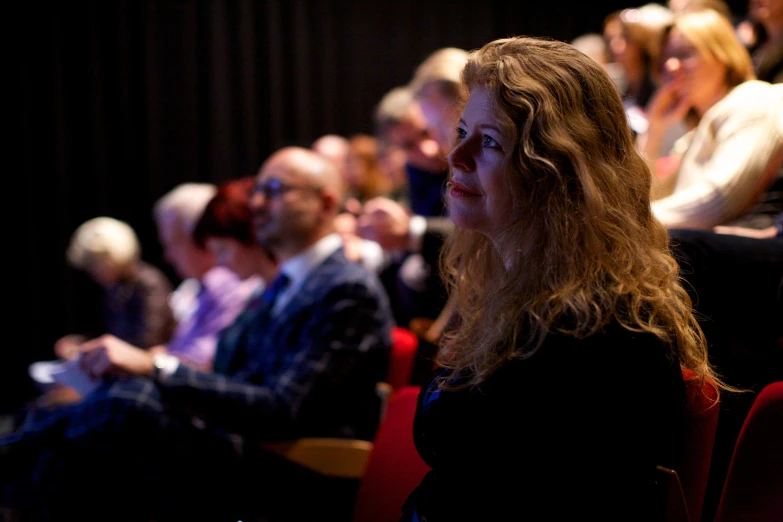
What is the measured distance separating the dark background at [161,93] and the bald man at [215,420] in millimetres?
3222

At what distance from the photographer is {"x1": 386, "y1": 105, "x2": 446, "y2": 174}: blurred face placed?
2816 millimetres

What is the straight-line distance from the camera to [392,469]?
1516 millimetres

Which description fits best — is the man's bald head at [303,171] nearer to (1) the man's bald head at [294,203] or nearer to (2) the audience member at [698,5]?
(1) the man's bald head at [294,203]

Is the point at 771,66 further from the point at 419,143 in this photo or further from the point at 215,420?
the point at 215,420

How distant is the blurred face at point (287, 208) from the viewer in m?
2.38

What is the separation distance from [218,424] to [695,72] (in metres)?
1.53

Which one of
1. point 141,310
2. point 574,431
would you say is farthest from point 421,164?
point 574,431

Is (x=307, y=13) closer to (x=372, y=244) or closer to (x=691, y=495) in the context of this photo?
(x=372, y=244)

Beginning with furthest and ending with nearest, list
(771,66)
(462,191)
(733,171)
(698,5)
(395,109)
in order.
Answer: (395,109) < (698,5) < (771,66) < (733,171) < (462,191)

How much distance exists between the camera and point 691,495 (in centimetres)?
116

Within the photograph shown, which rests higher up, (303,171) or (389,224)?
(303,171)

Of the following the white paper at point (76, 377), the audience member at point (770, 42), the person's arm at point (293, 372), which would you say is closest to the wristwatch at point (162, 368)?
the person's arm at point (293, 372)

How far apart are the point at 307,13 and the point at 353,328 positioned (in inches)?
154

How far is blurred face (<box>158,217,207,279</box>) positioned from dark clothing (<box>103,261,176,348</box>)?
0.19 meters
